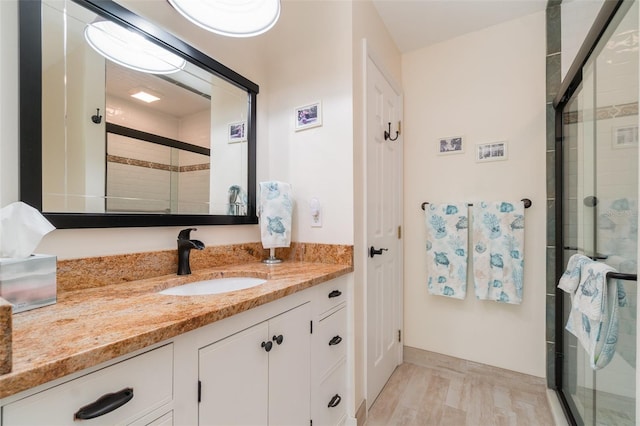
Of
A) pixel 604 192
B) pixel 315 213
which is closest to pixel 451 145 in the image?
pixel 604 192

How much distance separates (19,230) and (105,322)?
1.11ft

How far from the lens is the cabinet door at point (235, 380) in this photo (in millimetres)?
798

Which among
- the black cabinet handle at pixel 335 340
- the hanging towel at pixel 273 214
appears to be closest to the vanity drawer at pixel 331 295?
the black cabinet handle at pixel 335 340

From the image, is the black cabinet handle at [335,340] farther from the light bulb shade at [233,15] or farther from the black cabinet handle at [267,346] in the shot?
the light bulb shade at [233,15]

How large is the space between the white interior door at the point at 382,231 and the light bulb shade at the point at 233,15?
782 mm

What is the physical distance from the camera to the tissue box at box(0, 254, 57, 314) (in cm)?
71

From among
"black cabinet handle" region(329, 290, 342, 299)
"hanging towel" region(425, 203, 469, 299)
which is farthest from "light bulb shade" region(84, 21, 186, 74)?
"hanging towel" region(425, 203, 469, 299)

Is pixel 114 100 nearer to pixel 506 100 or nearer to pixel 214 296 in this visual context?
pixel 214 296

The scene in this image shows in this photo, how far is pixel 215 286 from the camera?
1.29 m

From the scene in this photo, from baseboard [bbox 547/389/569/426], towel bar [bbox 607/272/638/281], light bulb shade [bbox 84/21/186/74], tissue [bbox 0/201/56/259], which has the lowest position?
baseboard [bbox 547/389/569/426]

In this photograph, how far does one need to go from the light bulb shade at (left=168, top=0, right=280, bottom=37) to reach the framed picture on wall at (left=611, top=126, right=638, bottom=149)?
1.30 metres

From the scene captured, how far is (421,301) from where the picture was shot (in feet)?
7.41

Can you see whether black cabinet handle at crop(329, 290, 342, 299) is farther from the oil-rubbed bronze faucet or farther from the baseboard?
the baseboard

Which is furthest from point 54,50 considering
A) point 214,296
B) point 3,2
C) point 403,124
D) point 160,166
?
point 403,124
